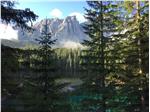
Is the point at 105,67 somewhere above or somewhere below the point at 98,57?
below

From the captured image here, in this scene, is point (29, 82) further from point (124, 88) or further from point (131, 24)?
point (131, 24)

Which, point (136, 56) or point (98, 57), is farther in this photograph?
point (98, 57)

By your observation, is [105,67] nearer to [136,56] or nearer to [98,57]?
[98,57]

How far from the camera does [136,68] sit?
66.8 ft

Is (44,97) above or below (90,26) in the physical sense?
below

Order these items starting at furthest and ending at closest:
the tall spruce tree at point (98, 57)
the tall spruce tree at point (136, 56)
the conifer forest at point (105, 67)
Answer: the tall spruce tree at point (98, 57)
the tall spruce tree at point (136, 56)
the conifer forest at point (105, 67)

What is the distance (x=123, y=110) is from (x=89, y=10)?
6525mm

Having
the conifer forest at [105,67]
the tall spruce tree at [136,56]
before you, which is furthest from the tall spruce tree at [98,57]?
the tall spruce tree at [136,56]

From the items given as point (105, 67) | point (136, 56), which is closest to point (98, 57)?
point (105, 67)

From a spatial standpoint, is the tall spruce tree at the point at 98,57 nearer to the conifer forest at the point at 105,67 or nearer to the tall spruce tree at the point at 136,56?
the conifer forest at the point at 105,67

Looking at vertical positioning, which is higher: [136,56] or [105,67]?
[136,56]

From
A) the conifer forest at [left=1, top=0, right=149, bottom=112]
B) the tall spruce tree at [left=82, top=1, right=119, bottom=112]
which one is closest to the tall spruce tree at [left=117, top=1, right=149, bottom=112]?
the conifer forest at [left=1, top=0, right=149, bottom=112]

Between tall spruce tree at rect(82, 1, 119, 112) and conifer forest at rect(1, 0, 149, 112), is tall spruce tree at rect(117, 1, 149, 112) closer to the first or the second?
conifer forest at rect(1, 0, 149, 112)

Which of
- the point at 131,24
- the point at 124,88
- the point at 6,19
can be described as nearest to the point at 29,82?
the point at 124,88
